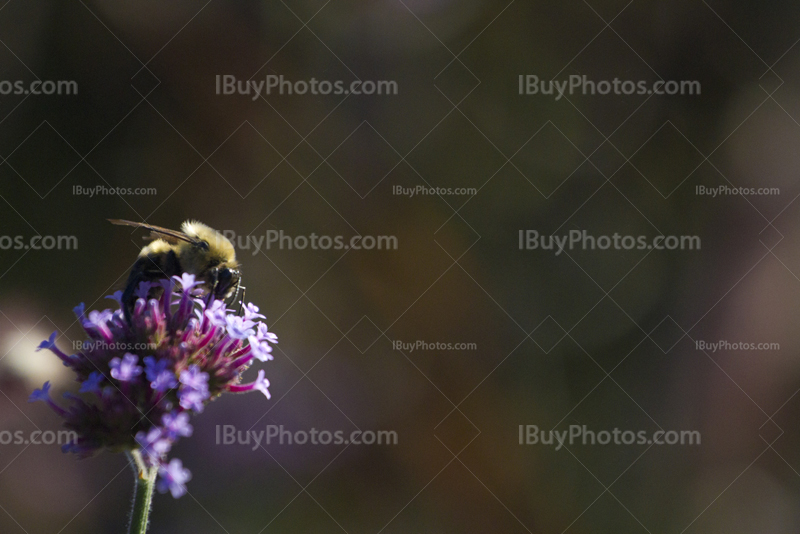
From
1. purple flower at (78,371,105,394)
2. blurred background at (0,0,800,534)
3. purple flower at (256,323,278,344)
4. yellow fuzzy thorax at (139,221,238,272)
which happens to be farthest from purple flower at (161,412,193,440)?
blurred background at (0,0,800,534)

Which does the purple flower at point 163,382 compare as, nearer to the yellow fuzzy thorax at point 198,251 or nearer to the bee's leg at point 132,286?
the bee's leg at point 132,286

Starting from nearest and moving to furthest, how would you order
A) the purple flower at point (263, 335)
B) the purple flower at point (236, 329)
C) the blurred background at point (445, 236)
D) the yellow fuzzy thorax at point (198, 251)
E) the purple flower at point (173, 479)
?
the purple flower at point (173, 479) < the purple flower at point (236, 329) < the purple flower at point (263, 335) < the yellow fuzzy thorax at point (198, 251) < the blurred background at point (445, 236)

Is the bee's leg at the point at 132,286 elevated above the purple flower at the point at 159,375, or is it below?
above

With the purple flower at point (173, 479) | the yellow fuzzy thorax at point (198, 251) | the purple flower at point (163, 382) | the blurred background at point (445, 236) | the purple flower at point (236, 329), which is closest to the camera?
the purple flower at point (173, 479)

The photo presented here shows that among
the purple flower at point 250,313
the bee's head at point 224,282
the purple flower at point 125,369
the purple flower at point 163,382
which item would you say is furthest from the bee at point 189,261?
the purple flower at point 163,382

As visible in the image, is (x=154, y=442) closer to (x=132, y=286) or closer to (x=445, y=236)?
(x=132, y=286)

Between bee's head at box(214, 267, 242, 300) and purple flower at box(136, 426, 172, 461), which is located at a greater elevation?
bee's head at box(214, 267, 242, 300)

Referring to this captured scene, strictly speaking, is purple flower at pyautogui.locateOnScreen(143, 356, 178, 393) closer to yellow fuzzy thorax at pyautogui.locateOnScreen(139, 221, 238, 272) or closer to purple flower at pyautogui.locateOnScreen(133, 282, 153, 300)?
purple flower at pyautogui.locateOnScreen(133, 282, 153, 300)
